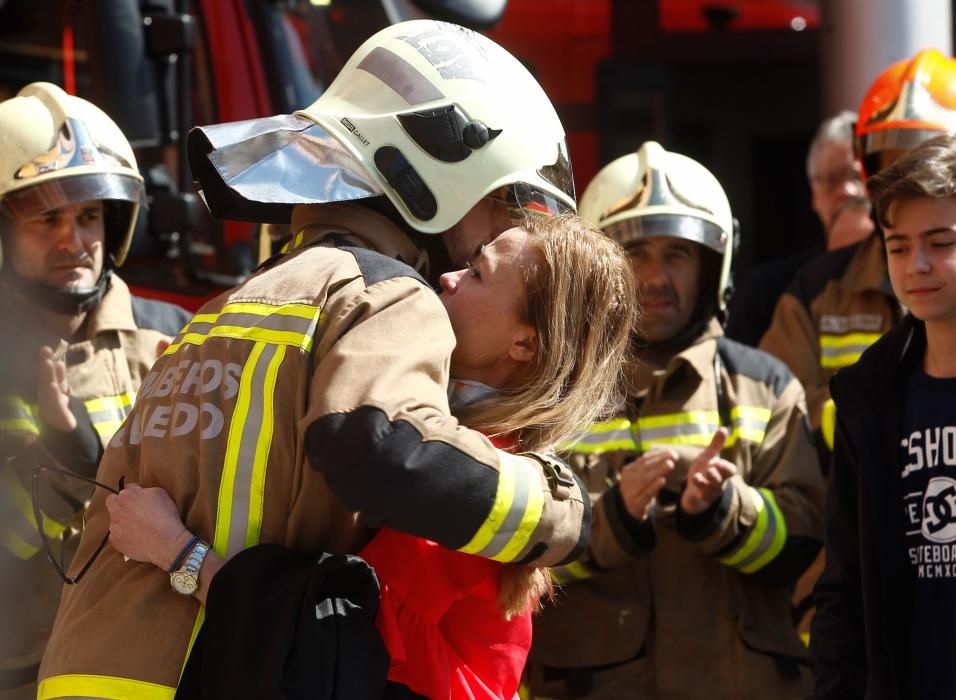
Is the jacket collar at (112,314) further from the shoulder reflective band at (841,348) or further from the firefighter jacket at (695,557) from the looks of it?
the shoulder reflective band at (841,348)

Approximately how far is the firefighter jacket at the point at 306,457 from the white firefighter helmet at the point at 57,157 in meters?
1.42

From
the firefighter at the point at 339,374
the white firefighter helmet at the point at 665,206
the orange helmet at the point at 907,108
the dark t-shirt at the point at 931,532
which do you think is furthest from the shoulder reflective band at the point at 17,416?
the orange helmet at the point at 907,108

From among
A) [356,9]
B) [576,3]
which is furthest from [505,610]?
[576,3]

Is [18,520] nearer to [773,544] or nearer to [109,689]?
[109,689]

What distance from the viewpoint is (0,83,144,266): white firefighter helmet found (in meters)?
3.43

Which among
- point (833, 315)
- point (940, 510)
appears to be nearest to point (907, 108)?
point (833, 315)

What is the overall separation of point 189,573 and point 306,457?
0.23m

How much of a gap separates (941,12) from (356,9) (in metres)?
2.52

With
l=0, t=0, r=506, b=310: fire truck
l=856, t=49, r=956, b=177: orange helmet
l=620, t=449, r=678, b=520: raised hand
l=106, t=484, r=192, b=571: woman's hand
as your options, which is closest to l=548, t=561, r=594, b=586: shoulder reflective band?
l=620, t=449, r=678, b=520: raised hand

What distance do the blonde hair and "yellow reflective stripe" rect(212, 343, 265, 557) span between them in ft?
1.23

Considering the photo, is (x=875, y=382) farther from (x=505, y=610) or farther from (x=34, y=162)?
(x=34, y=162)

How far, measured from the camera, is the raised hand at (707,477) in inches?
122

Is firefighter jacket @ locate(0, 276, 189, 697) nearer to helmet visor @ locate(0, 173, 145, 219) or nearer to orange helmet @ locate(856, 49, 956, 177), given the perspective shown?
helmet visor @ locate(0, 173, 145, 219)

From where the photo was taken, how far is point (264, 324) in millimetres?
2066
